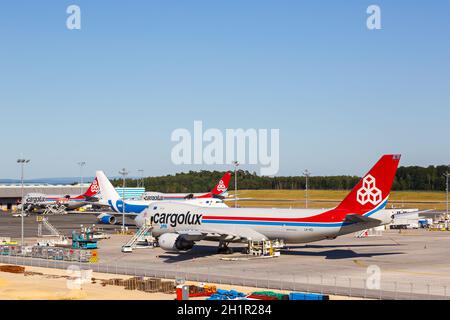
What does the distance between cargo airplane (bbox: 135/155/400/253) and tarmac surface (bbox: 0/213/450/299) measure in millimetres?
2383

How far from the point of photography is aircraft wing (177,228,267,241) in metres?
80.7

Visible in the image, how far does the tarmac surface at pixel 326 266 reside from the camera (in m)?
57.6

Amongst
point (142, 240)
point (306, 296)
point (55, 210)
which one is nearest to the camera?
point (306, 296)

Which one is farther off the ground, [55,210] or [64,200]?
[64,200]

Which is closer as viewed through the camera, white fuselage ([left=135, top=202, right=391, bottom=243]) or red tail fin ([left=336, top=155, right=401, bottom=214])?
red tail fin ([left=336, top=155, right=401, bottom=214])

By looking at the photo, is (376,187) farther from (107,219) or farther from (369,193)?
(107,219)

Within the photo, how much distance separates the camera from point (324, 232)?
75.8m

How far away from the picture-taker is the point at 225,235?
8225cm

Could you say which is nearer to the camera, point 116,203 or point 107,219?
point 116,203

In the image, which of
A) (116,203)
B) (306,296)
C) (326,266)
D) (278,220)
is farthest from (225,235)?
(116,203)

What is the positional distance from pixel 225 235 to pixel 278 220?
22.2ft

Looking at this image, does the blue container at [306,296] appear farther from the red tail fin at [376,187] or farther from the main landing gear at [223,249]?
the main landing gear at [223,249]

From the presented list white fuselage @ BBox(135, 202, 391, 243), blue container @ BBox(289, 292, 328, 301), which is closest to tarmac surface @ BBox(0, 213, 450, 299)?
white fuselage @ BBox(135, 202, 391, 243)

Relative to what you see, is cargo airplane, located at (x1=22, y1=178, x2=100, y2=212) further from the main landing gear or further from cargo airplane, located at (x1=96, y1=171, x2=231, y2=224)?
the main landing gear
